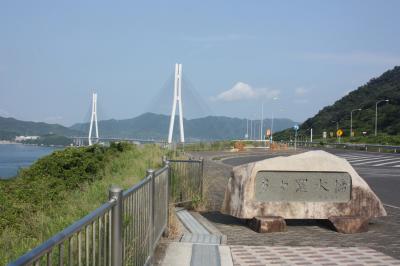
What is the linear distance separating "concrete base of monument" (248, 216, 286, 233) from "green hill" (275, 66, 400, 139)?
80469 millimetres

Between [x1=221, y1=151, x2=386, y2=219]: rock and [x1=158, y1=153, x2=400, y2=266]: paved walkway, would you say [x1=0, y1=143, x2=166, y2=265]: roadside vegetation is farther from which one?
[x1=221, y1=151, x2=386, y2=219]: rock

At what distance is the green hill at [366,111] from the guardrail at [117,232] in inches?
3279

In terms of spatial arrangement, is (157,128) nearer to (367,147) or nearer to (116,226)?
(367,147)

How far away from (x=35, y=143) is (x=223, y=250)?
246 ft

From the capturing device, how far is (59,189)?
1839cm

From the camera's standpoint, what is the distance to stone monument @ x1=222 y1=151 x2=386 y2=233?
9602 millimetres

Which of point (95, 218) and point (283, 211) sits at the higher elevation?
point (95, 218)

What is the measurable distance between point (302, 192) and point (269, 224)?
87 centimetres

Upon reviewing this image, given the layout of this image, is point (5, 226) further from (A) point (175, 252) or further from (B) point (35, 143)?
(B) point (35, 143)

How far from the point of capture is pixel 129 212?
4.96m

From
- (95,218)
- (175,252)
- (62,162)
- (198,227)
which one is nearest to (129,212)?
(95,218)

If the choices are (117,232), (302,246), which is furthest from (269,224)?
(117,232)

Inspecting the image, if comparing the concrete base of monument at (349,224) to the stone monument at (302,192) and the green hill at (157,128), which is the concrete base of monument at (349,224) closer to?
the stone monument at (302,192)

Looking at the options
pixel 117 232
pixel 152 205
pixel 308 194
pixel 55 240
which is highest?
pixel 55 240
